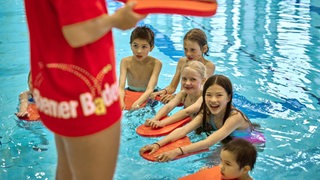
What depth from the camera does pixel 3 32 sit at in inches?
286

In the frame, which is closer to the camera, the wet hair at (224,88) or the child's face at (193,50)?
the wet hair at (224,88)

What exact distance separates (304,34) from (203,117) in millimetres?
4026

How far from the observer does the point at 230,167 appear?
7.32 ft

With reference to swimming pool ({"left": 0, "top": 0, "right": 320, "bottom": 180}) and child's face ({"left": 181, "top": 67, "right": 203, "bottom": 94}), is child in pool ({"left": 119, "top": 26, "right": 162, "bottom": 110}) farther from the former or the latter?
child's face ({"left": 181, "top": 67, "right": 203, "bottom": 94})

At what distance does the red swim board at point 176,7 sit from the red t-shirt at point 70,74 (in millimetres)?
120

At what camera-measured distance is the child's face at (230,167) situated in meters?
2.22

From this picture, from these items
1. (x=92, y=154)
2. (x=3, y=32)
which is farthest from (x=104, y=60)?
(x=3, y=32)

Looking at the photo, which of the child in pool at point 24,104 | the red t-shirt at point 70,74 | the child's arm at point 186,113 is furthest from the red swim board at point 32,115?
the red t-shirt at point 70,74

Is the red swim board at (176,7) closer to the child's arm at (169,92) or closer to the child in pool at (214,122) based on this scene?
the child in pool at (214,122)

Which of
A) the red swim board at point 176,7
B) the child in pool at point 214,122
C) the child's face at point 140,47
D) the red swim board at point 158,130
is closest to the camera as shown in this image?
the red swim board at point 176,7

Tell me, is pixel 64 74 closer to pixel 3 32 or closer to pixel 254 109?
pixel 254 109

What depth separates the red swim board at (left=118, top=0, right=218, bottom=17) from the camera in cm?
128

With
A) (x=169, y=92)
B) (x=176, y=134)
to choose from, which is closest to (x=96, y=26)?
(x=176, y=134)

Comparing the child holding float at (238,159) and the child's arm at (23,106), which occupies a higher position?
the child holding float at (238,159)
